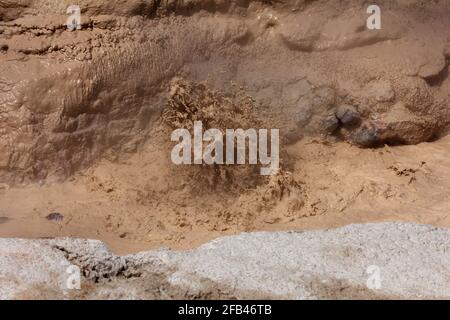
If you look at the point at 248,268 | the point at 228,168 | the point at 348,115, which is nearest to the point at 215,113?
the point at 228,168

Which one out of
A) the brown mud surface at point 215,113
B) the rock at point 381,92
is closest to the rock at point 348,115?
the brown mud surface at point 215,113

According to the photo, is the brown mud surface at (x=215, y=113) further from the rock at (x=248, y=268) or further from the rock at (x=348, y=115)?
the rock at (x=248, y=268)

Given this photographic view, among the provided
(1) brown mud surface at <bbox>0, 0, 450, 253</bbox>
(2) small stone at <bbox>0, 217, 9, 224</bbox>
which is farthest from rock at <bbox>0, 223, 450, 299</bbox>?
(2) small stone at <bbox>0, 217, 9, 224</bbox>

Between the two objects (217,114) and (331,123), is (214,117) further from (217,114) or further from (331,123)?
(331,123)

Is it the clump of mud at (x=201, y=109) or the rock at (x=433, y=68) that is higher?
the rock at (x=433, y=68)

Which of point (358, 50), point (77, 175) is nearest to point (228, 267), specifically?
point (77, 175)

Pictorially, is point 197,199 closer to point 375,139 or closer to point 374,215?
point 374,215

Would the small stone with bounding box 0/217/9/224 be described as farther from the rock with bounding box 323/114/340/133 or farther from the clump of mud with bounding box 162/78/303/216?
the rock with bounding box 323/114/340/133

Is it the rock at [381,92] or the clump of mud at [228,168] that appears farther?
the rock at [381,92]
